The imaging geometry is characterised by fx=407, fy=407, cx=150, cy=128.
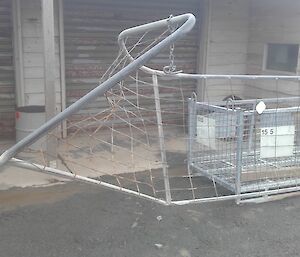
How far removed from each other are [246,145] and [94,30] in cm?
366

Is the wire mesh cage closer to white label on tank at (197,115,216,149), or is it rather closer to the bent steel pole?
white label on tank at (197,115,216,149)

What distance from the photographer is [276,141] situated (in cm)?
448

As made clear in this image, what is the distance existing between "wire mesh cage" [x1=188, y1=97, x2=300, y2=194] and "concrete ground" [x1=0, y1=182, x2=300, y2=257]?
34cm

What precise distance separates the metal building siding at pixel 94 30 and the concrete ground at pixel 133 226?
3150mm

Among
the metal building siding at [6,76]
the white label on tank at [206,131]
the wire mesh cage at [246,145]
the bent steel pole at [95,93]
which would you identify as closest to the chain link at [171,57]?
the bent steel pole at [95,93]

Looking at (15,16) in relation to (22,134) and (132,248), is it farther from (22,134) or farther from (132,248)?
(132,248)

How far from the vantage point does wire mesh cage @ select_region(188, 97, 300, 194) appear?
4449 mm

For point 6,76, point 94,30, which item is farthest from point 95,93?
point 94,30

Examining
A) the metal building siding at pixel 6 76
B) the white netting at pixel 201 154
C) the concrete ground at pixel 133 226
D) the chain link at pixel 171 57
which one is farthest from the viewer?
the metal building siding at pixel 6 76

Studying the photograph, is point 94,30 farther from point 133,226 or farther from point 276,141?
point 133,226

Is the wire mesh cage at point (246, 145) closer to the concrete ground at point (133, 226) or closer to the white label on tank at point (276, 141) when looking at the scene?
the white label on tank at point (276, 141)

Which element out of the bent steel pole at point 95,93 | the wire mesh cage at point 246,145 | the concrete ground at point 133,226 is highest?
the bent steel pole at point 95,93

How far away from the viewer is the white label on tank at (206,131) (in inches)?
181

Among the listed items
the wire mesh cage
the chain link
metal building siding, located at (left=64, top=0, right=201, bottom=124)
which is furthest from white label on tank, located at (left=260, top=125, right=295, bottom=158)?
metal building siding, located at (left=64, top=0, right=201, bottom=124)
